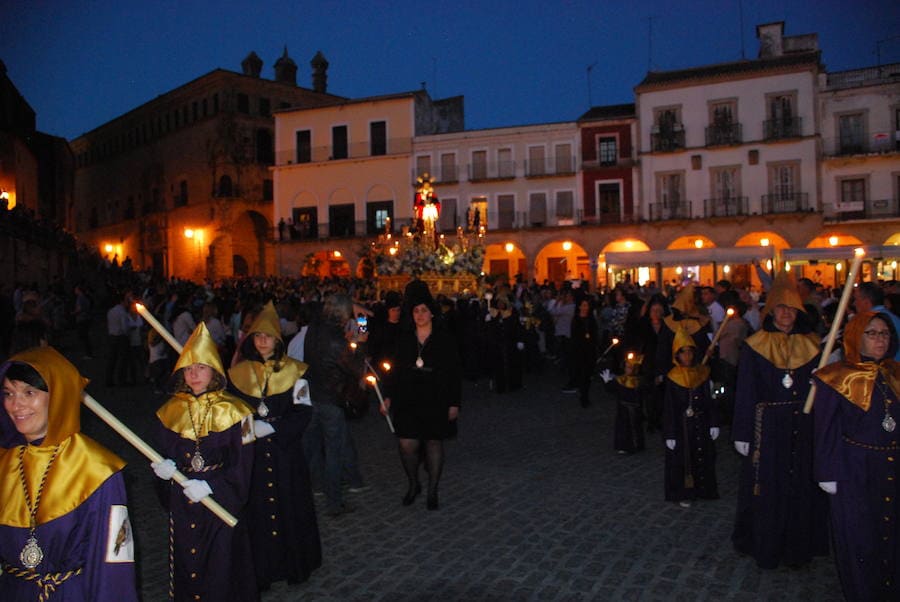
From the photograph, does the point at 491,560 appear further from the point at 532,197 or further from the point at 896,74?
the point at 896,74

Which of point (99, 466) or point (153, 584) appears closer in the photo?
point (99, 466)

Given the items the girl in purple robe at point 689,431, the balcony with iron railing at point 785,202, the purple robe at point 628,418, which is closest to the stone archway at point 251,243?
the balcony with iron railing at point 785,202

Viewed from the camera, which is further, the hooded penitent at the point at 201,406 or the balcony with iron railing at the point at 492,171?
the balcony with iron railing at the point at 492,171

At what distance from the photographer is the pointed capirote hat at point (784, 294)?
16.3 ft

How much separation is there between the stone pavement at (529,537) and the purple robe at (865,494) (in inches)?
21.3

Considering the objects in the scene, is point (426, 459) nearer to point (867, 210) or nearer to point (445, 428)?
point (445, 428)

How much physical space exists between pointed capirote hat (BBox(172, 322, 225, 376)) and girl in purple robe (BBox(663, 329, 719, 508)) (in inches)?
154

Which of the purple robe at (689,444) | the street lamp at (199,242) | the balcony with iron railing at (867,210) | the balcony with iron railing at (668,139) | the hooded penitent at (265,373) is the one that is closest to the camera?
the hooded penitent at (265,373)

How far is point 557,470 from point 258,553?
3648 mm

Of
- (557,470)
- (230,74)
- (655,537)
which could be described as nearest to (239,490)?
(655,537)

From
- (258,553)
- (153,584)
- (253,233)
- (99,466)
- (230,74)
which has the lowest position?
(153,584)

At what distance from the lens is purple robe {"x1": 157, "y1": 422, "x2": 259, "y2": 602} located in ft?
11.6

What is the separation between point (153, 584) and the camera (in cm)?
476

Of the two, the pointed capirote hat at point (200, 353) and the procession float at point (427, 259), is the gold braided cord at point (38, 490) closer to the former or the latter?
the pointed capirote hat at point (200, 353)
